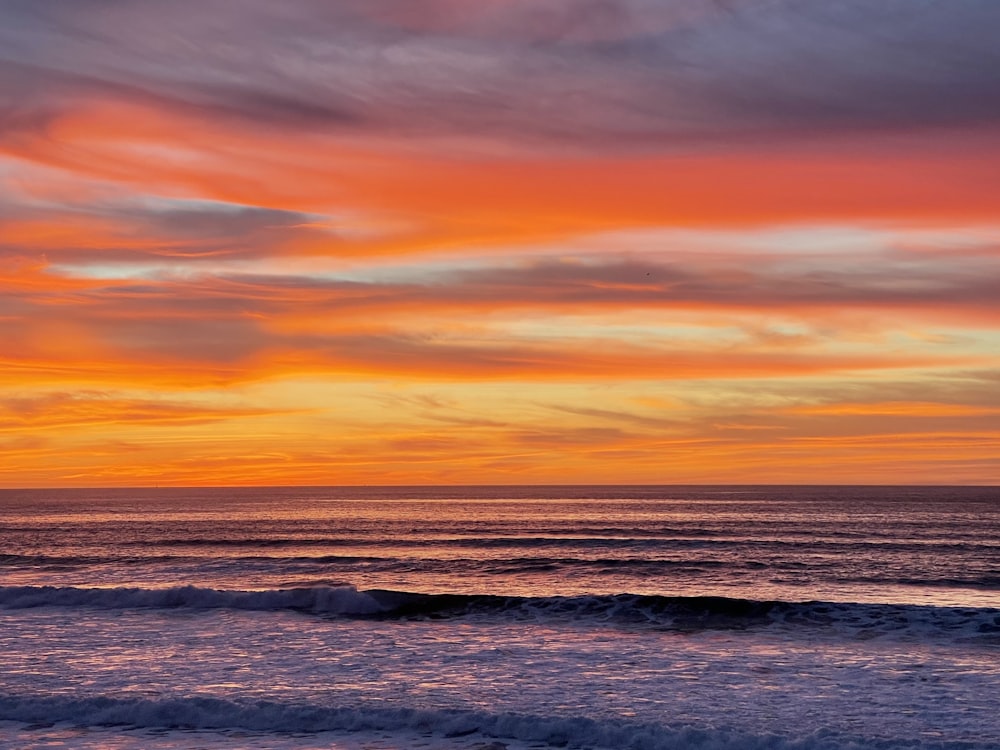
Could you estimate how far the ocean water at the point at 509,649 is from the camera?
15.5 m

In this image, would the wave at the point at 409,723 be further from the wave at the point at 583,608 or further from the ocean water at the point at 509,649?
the wave at the point at 583,608

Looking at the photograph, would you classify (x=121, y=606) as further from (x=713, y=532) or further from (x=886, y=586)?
(x=713, y=532)

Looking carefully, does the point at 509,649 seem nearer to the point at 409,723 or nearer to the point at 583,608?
the point at 409,723

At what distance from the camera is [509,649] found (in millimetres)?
22391

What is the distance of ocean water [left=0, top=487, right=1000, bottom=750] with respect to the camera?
1548 cm

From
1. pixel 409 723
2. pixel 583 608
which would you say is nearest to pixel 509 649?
pixel 409 723

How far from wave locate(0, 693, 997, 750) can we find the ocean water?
0.15 feet

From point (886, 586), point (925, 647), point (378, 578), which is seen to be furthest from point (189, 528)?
point (925, 647)

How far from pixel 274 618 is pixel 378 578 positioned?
446 inches

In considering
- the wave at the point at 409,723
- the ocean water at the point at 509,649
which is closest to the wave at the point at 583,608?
the ocean water at the point at 509,649

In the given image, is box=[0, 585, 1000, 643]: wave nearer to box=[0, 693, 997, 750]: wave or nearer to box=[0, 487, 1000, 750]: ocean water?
box=[0, 487, 1000, 750]: ocean water

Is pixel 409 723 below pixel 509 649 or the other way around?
the other way around

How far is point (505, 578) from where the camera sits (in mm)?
38344

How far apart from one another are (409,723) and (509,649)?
6.86m
